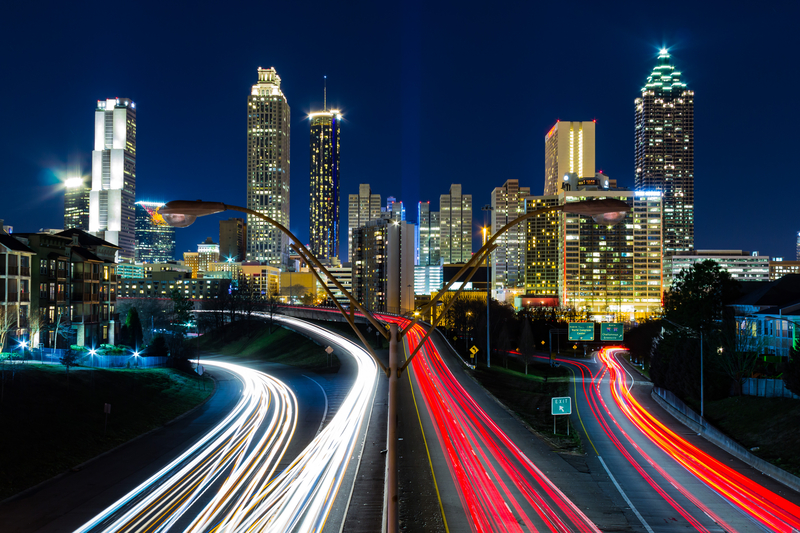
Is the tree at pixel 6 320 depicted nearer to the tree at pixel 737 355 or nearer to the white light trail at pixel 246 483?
the white light trail at pixel 246 483

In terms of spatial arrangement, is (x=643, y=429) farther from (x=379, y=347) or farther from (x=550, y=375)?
(x=379, y=347)

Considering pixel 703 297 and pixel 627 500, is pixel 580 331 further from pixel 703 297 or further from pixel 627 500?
pixel 627 500

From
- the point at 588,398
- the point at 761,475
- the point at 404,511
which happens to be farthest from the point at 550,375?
the point at 404,511

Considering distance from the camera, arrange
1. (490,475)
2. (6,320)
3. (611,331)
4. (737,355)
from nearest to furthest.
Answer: (490,475) → (737,355) → (6,320) → (611,331)

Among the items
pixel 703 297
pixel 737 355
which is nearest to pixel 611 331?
pixel 703 297

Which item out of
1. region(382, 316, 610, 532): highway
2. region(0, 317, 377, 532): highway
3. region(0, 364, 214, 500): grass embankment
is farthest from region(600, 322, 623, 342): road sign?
region(0, 364, 214, 500): grass embankment

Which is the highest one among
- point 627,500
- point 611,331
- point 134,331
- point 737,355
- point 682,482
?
point 611,331
